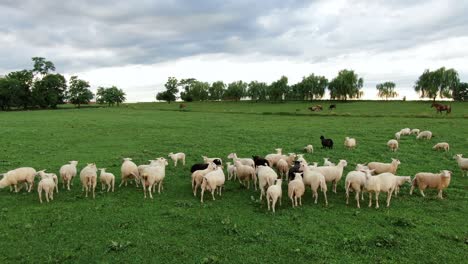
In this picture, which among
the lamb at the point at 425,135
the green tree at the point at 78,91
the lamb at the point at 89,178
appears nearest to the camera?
the lamb at the point at 89,178

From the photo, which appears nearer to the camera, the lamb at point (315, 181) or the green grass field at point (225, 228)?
the green grass field at point (225, 228)

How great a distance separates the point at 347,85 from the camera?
9300 cm

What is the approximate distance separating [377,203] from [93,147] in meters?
21.8

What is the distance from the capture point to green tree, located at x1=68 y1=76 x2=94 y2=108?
332 ft

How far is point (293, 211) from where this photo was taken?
465 inches

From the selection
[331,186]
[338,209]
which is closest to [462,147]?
[331,186]

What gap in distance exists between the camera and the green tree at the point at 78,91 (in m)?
101

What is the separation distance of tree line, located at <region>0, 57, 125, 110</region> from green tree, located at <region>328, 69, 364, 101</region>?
78946 millimetres

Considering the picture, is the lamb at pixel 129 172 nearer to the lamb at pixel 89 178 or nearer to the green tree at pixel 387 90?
the lamb at pixel 89 178

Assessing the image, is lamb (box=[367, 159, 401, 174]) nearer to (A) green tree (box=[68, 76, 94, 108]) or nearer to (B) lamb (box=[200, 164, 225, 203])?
(B) lamb (box=[200, 164, 225, 203])

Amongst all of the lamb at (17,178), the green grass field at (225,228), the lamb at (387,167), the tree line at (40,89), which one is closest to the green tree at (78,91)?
the tree line at (40,89)

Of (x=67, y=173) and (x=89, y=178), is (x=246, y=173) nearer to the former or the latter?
(x=89, y=178)

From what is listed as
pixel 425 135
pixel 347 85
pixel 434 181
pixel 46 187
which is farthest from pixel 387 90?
pixel 46 187

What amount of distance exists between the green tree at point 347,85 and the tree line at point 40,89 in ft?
259
